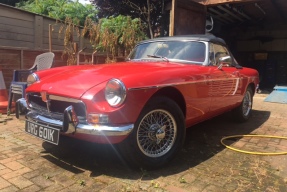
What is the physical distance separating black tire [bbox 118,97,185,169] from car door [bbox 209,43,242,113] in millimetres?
917

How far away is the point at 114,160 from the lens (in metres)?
3.09

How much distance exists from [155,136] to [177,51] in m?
1.55

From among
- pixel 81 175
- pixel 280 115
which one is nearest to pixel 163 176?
pixel 81 175

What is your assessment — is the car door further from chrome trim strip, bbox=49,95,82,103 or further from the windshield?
chrome trim strip, bbox=49,95,82,103

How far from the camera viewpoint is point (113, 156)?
318 centimetres

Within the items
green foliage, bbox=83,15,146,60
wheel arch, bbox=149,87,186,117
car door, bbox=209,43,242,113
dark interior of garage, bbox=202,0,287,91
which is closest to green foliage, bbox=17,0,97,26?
green foliage, bbox=83,15,146,60

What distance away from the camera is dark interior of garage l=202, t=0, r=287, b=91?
11952 mm

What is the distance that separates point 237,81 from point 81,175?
2.98 m

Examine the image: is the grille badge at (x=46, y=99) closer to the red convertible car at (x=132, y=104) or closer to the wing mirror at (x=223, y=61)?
the red convertible car at (x=132, y=104)

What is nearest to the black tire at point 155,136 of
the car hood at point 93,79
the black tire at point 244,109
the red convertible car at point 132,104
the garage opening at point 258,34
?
the red convertible car at point 132,104

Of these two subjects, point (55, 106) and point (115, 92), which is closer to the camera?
point (115, 92)

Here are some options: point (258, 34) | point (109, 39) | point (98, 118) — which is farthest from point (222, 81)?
point (258, 34)

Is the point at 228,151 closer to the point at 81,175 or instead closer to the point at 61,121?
the point at 81,175

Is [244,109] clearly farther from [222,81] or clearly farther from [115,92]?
[115,92]
